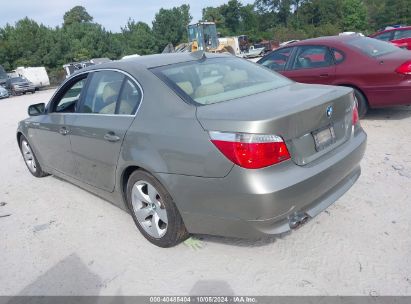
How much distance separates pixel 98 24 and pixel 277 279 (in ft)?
222

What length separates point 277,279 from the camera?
9.21 feet

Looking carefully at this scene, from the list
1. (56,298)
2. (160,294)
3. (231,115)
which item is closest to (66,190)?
(56,298)

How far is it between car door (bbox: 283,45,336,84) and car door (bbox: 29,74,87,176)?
4.12 metres

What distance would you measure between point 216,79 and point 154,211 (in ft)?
4.23

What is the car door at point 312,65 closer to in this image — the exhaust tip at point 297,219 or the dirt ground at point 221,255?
the dirt ground at point 221,255

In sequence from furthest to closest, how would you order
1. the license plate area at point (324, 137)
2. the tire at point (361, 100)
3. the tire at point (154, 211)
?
the tire at point (361, 100)
the tire at point (154, 211)
the license plate area at point (324, 137)

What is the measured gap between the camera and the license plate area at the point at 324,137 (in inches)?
114

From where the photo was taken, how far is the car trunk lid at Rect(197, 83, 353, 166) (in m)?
2.60

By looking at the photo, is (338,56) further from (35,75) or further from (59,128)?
(35,75)

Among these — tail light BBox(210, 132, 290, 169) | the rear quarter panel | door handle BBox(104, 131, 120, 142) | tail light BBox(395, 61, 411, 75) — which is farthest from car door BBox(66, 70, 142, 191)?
tail light BBox(395, 61, 411, 75)

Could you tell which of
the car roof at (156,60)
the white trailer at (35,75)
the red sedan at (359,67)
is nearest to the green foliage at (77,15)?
the white trailer at (35,75)

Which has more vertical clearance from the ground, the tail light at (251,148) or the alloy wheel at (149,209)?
the tail light at (251,148)

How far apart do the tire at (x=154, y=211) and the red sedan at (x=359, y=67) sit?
437cm

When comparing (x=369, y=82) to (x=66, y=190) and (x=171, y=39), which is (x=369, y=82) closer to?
(x=66, y=190)
